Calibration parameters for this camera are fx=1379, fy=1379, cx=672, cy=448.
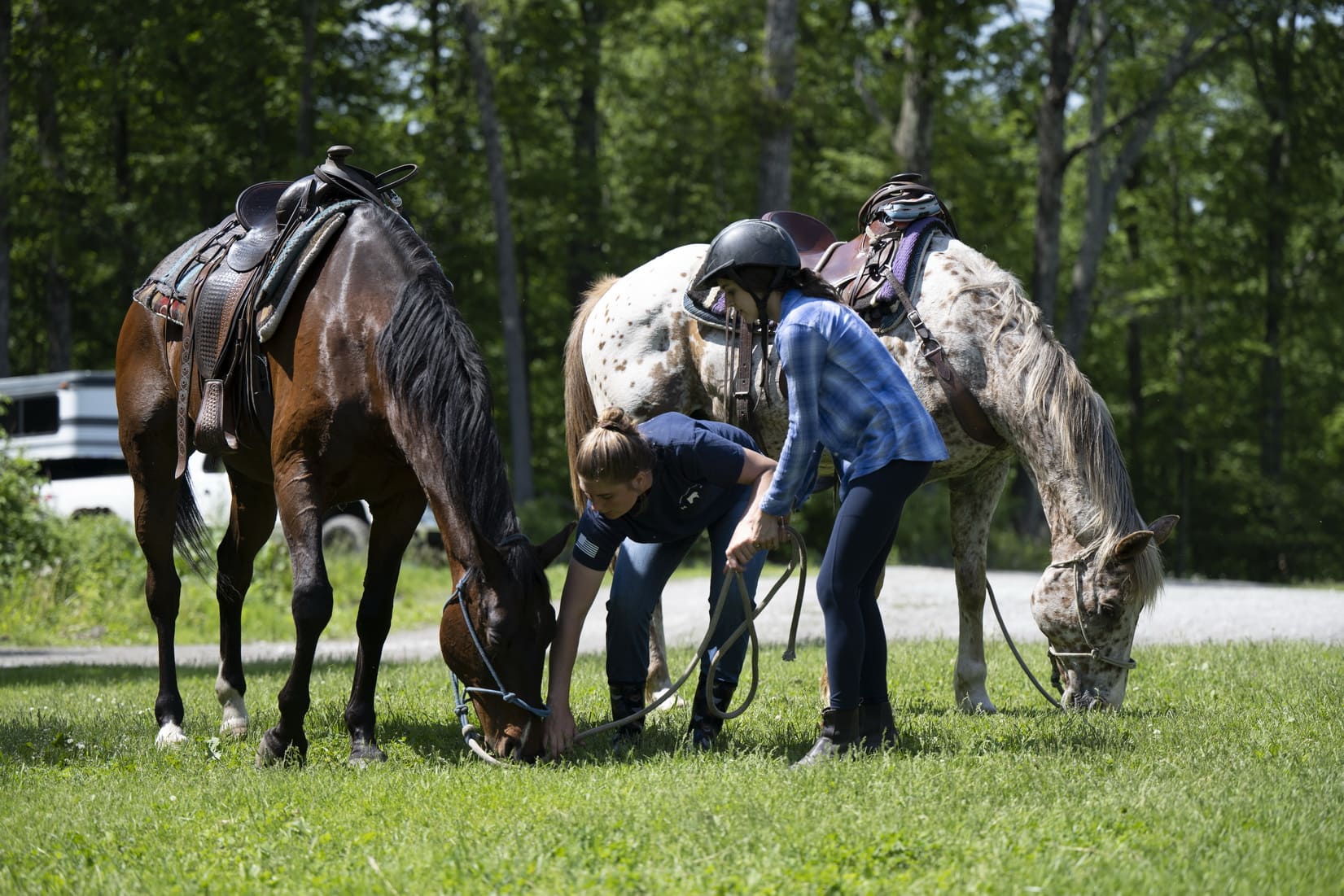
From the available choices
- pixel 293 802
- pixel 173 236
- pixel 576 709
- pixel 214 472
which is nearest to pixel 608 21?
pixel 173 236

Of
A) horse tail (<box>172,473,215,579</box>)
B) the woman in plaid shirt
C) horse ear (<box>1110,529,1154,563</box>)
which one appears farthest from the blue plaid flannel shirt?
horse tail (<box>172,473,215,579</box>)

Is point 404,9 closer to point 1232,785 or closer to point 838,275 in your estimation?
point 838,275

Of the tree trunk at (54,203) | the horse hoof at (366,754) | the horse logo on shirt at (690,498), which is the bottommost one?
the horse hoof at (366,754)

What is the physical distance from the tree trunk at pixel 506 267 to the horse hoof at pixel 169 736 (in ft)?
50.8

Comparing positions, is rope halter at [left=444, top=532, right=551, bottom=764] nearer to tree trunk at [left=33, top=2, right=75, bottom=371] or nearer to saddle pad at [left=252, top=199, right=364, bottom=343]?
saddle pad at [left=252, top=199, right=364, bottom=343]

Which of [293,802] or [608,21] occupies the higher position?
[608,21]

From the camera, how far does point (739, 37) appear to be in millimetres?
26266

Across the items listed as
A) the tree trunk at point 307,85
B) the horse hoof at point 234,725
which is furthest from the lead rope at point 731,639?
the tree trunk at point 307,85

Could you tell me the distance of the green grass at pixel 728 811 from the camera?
3.72 m

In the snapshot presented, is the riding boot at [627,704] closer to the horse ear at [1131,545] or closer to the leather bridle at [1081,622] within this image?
the leather bridle at [1081,622]

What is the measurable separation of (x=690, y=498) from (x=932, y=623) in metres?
7.72

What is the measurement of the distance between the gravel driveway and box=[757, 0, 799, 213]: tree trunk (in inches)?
197

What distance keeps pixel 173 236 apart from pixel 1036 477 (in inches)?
831

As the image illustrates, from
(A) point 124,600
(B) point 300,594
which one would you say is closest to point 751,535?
(B) point 300,594
